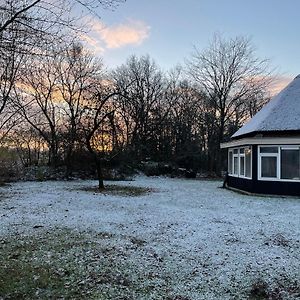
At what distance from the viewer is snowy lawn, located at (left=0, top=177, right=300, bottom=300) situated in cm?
438

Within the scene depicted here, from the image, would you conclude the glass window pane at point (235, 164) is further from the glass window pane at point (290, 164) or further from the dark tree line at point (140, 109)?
the dark tree line at point (140, 109)

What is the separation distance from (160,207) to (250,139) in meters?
5.89

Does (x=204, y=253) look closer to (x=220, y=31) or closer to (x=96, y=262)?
(x=96, y=262)

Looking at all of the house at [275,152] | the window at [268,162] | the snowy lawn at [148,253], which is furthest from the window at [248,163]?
the snowy lawn at [148,253]

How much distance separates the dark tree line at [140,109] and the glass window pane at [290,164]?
37.4ft

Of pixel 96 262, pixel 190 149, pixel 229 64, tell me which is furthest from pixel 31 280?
pixel 229 64

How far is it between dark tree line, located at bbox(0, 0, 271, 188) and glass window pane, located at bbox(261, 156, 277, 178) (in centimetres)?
1068

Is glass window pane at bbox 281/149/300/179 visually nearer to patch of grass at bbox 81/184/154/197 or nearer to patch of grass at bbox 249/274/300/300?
patch of grass at bbox 81/184/154/197

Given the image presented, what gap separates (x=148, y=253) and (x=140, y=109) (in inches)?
1064

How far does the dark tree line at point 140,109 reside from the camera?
25.3 metres

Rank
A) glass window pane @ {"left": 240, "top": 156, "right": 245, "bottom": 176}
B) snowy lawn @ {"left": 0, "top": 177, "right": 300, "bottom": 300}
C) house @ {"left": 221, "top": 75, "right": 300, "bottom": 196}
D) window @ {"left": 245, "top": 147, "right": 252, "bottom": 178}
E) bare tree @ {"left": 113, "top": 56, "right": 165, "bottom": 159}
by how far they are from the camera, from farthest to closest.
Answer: bare tree @ {"left": 113, "top": 56, "right": 165, "bottom": 159}, glass window pane @ {"left": 240, "top": 156, "right": 245, "bottom": 176}, window @ {"left": 245, "top": 147, "right": 252, "bottom": 178}, house @ {"left": 221, "top": 75, "right": 300, "bottom": 196}, snowy lawn @ {"left": 0, "top": 177, "right": 300, "bottom": 300}

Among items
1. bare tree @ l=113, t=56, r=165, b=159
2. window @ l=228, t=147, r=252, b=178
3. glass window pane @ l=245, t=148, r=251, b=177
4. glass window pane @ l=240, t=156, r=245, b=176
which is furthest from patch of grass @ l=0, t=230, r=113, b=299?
bare tree @ l=113, t=56, r=165, b=159

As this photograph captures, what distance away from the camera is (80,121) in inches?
1025

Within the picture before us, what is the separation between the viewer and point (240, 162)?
1727cm
